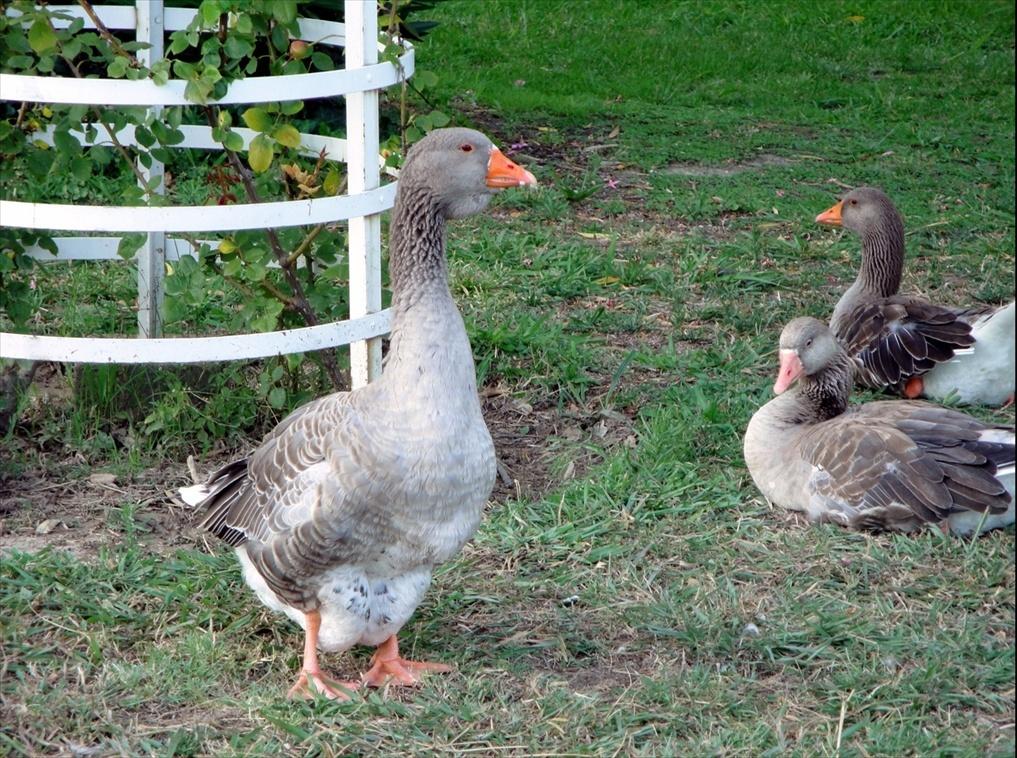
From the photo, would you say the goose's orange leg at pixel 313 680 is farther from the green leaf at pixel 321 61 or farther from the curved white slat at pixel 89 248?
the green leaf at pixel 321 61

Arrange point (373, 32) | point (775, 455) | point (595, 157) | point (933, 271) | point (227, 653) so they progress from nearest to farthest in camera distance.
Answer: point (227, 653)
point (373, 32)
point (775, 455)
point (933, 271)
point (595, 157)

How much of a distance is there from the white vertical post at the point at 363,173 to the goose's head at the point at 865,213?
9.85ft

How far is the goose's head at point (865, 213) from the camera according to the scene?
680 cm

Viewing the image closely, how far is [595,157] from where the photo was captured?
375 inches

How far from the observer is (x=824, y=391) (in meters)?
5.46

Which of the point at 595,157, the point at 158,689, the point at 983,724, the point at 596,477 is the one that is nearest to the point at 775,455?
the point at 596,477

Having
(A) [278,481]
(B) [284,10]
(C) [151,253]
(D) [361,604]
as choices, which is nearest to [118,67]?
(B) [284,10]

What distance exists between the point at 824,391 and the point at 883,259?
1533 millimetres

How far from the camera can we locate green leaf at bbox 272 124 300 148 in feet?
16.0

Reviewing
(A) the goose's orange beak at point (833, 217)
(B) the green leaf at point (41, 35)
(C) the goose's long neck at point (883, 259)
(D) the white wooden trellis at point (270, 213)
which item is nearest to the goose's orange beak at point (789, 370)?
(C) the goose's long neck at point (883, 259)

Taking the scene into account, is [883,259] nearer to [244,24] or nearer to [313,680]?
[244,24]

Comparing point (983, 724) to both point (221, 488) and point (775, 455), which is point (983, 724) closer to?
point (775, 455)

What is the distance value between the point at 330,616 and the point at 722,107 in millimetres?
8067

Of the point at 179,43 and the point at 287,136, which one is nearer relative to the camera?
the point at 179,43
